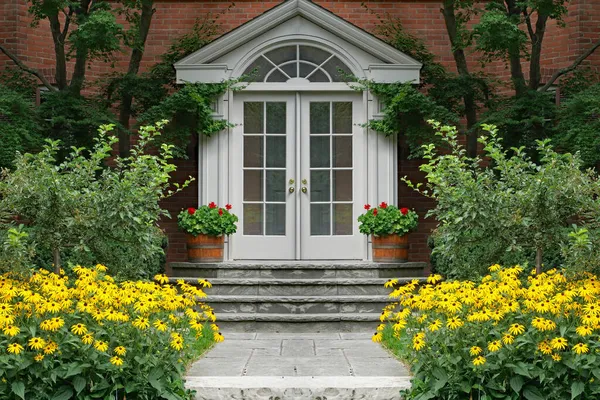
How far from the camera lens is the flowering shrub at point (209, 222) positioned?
11016mm

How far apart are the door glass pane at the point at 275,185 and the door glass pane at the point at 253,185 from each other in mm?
106

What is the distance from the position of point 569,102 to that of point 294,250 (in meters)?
4.01

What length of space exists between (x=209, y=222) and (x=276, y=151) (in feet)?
4.74

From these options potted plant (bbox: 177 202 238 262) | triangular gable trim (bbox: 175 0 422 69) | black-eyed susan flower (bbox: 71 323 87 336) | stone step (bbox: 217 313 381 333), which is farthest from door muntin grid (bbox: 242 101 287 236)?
black-eyed susan flower (bbox: 71 323 87 336)

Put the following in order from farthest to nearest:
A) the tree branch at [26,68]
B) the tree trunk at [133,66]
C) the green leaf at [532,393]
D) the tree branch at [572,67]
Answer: the tree trunk at [133,66] → the tree branch at [26,68] → the tree branch at [572,67] → the green leaf at [532,393]

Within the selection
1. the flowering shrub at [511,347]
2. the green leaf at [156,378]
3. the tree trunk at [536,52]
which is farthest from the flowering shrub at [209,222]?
the green leaf at [156,378]

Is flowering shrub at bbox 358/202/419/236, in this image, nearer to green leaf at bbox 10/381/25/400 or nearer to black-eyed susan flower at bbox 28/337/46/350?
black-eyed susan flower at bbox 28/337/46/350

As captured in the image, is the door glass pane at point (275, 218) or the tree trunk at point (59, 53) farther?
the tree trunk at point (59, 53)

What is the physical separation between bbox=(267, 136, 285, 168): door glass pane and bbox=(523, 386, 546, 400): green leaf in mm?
6564

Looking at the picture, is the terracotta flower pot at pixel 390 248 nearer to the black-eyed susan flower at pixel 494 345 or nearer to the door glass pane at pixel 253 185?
the door glass pane at pixel 253 185

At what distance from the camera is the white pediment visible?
38.4 ft

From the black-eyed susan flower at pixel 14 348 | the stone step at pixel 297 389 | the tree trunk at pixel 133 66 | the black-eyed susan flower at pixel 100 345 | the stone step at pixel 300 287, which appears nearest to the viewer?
the black-eyed susan flower at pixel 14 348

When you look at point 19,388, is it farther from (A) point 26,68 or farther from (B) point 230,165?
(A) point 26,68

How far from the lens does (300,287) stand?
34.0 ft
